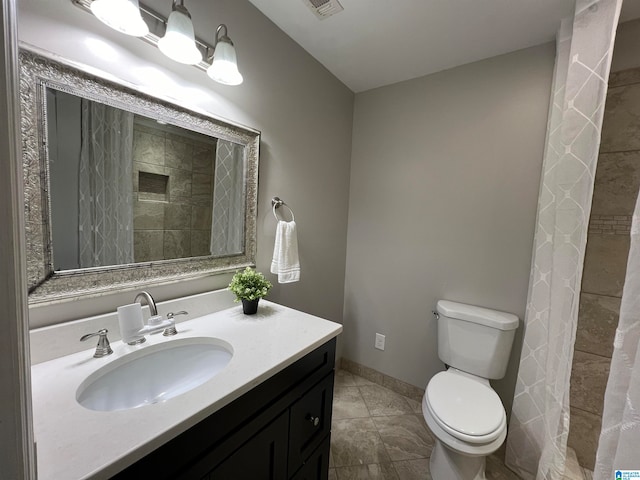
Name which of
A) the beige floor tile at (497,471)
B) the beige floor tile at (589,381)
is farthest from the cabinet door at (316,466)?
the beige floor tile at (589,381)

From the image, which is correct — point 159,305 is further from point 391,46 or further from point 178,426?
point 391,46

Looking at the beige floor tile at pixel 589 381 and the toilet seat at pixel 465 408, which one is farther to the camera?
the beige floor tile at pixel 589 381

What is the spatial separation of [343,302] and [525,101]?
1784mm

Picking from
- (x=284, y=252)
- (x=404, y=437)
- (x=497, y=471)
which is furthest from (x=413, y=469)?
(x=284, y=252)

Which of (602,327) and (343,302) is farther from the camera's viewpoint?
(343,302)

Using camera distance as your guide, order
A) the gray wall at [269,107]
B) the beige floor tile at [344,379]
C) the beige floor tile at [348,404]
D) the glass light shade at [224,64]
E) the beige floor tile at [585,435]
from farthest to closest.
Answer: the beige floor tile at [344,379], the beige floor tile at [348,404], the beige floor tile at [585,435], the glass light shade at [224,64], the gray wall at [269,107]

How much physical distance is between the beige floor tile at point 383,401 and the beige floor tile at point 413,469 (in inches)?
13.2

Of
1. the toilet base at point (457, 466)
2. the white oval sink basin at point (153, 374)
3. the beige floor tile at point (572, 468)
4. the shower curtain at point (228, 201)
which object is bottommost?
the beige floor tile at point (572, 468)

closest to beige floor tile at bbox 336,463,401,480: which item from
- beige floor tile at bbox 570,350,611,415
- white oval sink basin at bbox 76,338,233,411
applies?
white oval sink basin at bbox 76,338,233,411

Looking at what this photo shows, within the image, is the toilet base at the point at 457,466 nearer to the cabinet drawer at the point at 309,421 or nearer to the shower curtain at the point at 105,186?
the cabinet drawer at the point at 309,421

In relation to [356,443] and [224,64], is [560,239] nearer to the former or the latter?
Answer: [356,443]

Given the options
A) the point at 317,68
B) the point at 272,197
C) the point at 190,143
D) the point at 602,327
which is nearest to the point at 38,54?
the point at 190,143

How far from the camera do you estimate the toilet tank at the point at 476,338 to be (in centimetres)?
145

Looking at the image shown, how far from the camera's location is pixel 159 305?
102 centimetres
